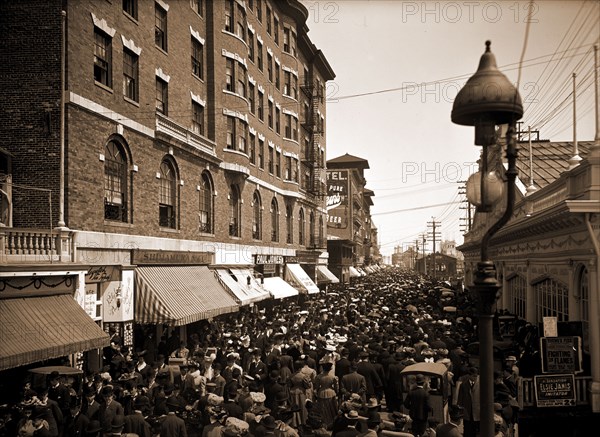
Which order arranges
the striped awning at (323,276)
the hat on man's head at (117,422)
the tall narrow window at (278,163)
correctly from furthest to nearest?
1. the striped awning at (323,276)
2. the tall narrow window at (278,163)
3. the hat on man's head at (117,422)

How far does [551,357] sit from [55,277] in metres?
13.0

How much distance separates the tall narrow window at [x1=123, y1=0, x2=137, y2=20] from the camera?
1847 cm

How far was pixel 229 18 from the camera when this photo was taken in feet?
92.4

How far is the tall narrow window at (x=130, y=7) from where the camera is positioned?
18.5m

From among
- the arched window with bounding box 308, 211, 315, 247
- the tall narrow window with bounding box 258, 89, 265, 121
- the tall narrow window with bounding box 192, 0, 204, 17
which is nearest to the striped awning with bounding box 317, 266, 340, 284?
the arched window with bounding box 308, 211, 315, 247

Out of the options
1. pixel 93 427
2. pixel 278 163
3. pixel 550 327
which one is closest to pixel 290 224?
pixel 278 163

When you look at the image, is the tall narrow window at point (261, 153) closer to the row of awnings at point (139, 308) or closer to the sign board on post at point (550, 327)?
the row of awnings at point (139, 308)

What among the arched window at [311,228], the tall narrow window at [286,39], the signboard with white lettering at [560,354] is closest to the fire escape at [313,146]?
the arched window at [311,228]

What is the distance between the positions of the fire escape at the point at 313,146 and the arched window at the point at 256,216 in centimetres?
1231

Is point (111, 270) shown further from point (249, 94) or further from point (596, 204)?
point (249, 94)

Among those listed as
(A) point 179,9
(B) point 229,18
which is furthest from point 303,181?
(A) point 179,9

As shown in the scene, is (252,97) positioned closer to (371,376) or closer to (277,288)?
(277,288)

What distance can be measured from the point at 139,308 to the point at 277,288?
1539 cm

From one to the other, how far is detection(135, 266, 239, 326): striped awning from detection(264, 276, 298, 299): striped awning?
26.4 feet
